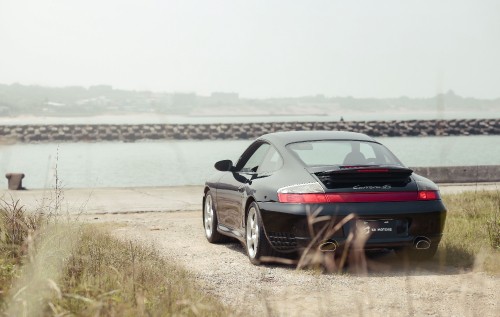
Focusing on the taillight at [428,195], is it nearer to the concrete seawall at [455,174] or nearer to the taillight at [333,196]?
the taillight at [333,196]

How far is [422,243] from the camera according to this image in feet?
28.9

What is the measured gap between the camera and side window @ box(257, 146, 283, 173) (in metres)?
9.66

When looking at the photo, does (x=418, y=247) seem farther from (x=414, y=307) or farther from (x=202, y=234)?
(x=202, y=234)

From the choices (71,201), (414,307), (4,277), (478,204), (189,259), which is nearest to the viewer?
(4,277)

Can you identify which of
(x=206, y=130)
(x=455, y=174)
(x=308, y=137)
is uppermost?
(x=308, y=137)

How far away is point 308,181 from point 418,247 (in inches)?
52.0

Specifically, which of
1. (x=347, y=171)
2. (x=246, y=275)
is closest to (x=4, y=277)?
(x=246, y=275)

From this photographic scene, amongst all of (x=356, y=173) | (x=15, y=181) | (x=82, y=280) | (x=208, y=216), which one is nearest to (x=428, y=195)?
(x=356, y=173)

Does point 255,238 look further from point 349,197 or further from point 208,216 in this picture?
point 208,216

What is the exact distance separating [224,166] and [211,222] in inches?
43.7

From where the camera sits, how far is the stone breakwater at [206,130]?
115 m

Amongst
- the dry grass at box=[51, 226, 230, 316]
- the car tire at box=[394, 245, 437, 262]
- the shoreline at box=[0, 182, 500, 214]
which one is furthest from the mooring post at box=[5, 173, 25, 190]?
the car tire at box=[394, 245, 437, 262]

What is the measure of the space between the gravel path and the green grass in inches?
14.2

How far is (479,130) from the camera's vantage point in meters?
130
